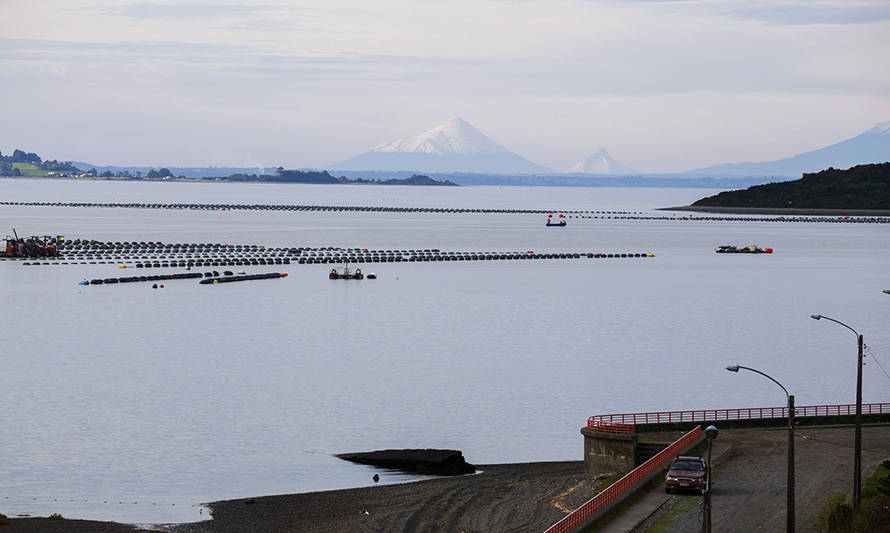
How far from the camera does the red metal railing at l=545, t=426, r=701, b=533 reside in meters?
35.3

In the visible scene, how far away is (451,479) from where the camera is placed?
50.8 m

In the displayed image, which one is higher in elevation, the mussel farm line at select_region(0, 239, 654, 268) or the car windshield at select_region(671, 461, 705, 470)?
the mussel farm line at select_region(0, 239, 654, 268)

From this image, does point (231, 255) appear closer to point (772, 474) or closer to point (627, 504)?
point (772, 474)

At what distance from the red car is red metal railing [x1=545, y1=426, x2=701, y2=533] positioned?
119 centimetres

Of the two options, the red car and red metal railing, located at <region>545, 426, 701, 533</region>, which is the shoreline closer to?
red metal railing, located at <region>545, 426, 701, 533</region>

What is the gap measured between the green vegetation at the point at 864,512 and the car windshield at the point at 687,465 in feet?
15.1

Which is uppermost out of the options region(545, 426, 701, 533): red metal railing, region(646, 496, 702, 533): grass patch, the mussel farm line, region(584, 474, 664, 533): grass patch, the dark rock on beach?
the mussel farm line

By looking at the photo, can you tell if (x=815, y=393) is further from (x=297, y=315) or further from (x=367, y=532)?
(x=297, y=315)

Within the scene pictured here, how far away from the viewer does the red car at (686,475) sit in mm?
40562

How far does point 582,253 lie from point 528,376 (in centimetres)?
12061

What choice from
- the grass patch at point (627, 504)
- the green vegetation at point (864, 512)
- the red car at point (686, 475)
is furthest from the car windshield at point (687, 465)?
the green vegetation at point (864, 512)

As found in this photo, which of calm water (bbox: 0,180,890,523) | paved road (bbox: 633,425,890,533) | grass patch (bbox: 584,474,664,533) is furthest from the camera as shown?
calm water (bbox: 0,180,890,523)

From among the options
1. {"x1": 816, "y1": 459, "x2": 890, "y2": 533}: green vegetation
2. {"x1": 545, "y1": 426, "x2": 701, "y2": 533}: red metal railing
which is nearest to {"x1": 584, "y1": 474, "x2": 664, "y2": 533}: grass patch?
{"x1": 545, "y1": 426, "x2": 701, "y2": 533}: red metal railing

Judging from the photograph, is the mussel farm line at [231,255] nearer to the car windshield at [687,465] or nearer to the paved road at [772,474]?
the paved road at [772,474]
